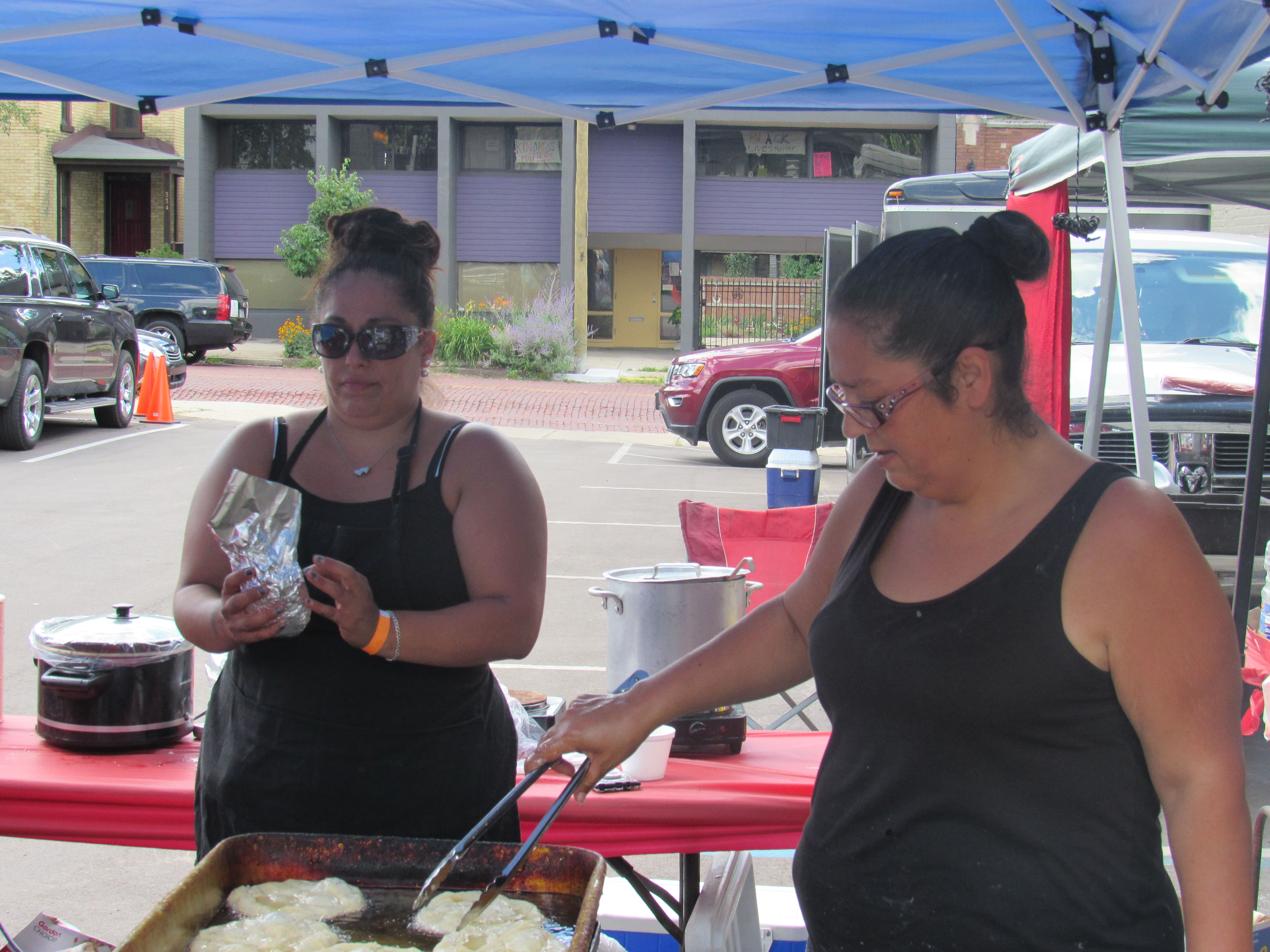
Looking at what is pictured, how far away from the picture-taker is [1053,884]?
1.45m

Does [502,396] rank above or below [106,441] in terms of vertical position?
above

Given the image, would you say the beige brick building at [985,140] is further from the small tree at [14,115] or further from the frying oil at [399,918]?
the frying oil at [399,918]

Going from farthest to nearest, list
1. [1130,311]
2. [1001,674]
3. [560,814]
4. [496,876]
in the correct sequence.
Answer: [1130,311] < [560,814] < [496,876] < [1001,674]

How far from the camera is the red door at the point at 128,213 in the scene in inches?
1219

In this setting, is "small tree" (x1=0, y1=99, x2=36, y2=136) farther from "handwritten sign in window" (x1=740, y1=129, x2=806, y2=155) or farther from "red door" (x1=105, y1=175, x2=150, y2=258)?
"handwritten sign in window" (x1=740, y1=129, x2=806, y2=155)

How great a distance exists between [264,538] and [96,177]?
109ft

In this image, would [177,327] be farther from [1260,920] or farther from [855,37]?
[1260,920]

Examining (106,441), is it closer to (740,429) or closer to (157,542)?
(157,542)

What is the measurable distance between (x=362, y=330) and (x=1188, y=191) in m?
5.16

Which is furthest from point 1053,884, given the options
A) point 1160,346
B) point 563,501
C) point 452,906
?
point 563,501

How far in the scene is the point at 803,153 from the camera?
27875 mm

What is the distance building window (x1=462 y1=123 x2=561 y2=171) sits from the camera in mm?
27641

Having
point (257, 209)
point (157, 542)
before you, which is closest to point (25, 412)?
point (157, 542)

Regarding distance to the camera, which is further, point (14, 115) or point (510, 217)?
point (510, 217)
